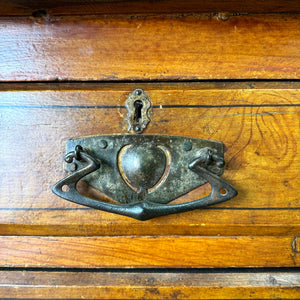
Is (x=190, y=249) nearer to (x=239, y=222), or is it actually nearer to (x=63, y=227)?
(x=239, y=222)

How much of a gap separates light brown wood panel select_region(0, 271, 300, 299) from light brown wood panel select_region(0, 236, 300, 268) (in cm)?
2

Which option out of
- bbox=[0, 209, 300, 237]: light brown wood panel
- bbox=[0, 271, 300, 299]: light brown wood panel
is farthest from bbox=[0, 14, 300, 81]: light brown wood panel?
bbox=[0, 271, 300, 299]: light brown wood panel

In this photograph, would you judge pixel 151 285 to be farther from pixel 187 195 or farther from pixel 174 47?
pixel 174 47

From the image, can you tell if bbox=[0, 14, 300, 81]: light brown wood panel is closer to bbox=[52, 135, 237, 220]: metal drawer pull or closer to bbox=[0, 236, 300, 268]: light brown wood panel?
bbox=[52, 135, 237, 220]: metal drawer pull

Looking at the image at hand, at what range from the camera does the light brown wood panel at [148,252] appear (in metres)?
0.52

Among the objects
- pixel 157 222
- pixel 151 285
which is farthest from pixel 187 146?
pixel 151 285

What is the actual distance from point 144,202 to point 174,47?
0.91 ft

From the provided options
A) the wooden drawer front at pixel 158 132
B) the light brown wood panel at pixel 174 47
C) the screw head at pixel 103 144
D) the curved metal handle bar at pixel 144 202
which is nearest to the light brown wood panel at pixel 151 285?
the wooden drawer front at pixel 158 132

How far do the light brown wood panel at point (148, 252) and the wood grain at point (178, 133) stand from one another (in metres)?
0.02

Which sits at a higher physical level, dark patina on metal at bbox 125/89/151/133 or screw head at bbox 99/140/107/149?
dark patina on metal at bbox 125/89/151/133

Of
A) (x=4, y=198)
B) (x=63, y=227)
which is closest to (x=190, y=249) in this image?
(x=63, y=227)

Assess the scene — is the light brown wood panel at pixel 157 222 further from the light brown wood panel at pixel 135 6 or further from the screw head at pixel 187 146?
the light brown wood panel at pixel 135 6

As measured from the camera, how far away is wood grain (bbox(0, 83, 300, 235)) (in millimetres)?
513

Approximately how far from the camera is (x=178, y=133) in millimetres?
519
